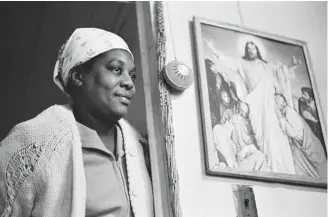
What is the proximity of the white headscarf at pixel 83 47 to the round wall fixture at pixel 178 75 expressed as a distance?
164 millimetres

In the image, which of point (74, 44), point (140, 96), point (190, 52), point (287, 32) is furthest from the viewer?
point (287, 32)

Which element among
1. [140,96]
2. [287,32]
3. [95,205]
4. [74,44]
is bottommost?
[95,205]

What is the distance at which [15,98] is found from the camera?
195 cm

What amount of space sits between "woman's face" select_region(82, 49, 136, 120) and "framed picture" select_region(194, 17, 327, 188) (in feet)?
0.96

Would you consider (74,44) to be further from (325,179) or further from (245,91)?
(325,179)

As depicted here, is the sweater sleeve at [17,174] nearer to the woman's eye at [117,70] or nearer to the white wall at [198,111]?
the woman's eye at [117,70]

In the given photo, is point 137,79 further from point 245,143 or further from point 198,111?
point 245,143

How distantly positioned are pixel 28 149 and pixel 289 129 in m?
0.89

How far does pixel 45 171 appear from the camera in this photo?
3.71 feet

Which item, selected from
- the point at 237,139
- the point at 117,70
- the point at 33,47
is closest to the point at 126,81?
the point at 117,70

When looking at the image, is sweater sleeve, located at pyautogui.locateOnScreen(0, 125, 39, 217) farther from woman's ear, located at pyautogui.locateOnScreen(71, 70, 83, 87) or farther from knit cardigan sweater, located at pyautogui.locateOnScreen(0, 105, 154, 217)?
woman's ear, located at pyautogui.locateOnScreen(71, 70, 83, 87)

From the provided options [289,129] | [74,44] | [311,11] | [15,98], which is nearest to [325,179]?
[289,129]

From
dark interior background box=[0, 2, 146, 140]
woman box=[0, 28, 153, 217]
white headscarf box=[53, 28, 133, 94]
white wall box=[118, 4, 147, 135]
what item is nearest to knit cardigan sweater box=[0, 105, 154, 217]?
woman box=[0, 28, 153, 217]

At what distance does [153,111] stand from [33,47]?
75 centimetres
